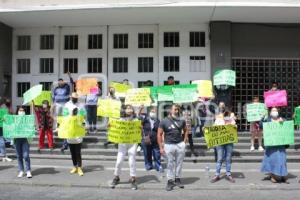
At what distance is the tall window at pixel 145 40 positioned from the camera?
18078 mm

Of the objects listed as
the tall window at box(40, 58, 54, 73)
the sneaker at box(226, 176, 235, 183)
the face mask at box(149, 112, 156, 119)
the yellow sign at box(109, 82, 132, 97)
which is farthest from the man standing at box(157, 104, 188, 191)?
the tall window at box(40, 58, 54, 73)

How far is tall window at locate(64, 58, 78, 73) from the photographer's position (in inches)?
727

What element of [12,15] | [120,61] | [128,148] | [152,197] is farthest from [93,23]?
[152,197]

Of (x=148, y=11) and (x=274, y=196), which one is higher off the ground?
(x=148, y=11)

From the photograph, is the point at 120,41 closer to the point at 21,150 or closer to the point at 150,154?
the point at 150,154

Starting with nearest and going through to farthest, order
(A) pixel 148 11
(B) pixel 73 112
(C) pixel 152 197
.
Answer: (C) pixel 152 197
(B) pixel 73 112
(A) pixel 148 11

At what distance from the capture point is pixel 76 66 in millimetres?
18453

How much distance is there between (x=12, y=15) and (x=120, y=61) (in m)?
4.23

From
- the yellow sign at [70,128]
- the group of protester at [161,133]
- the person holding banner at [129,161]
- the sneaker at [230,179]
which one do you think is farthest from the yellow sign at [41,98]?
the sneaker at [230,179]

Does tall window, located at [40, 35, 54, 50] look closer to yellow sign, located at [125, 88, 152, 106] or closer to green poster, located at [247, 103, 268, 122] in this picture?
yellow sign, located at [125, 88, 152, 106]

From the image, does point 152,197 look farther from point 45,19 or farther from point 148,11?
point 45,19

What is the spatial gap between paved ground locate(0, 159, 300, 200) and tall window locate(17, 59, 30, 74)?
261 inches

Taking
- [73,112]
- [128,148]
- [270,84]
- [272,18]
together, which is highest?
[272,18]

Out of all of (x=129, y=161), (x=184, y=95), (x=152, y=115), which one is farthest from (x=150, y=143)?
(x=184, y=95)
